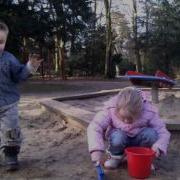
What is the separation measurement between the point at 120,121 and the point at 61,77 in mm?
21753

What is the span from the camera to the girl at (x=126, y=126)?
3.54 metres

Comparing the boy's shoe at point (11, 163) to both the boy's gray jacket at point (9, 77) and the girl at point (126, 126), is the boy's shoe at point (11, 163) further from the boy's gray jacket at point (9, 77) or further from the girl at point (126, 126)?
the girl at point (126, 126)

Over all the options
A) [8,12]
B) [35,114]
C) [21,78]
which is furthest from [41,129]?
[8,12]

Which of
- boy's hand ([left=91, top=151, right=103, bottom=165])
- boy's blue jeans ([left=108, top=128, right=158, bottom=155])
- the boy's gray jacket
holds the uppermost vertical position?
the boy's gray jacket

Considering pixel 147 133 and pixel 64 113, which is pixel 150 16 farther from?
pixel 147 133

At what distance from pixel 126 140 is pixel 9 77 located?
1.13m

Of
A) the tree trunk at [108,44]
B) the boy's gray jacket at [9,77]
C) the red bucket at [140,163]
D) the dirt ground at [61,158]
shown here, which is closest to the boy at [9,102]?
the boy's gray jacket at [9,77]

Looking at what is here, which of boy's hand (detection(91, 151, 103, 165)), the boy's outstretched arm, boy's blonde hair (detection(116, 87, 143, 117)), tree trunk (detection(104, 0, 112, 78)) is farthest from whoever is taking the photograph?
tree trunk (detection(104, 0, 112, 78))

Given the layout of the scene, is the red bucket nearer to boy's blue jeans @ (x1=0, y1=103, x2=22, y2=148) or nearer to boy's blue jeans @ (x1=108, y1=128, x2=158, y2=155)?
boy's blue jeans @ (x1=108, y1=128, x2=158, y2=155)

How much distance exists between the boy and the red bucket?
39.1 inches

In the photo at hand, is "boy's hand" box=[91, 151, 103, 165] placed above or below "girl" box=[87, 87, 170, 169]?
below

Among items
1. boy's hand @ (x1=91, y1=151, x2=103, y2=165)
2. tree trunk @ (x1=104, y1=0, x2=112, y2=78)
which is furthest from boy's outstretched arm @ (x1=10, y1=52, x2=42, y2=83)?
tree trunk @ (x1=104, y1=0, x2=112, y2=78)

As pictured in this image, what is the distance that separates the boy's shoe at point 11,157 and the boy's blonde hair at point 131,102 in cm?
99

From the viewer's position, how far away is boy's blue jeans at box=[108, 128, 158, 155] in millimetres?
3648
